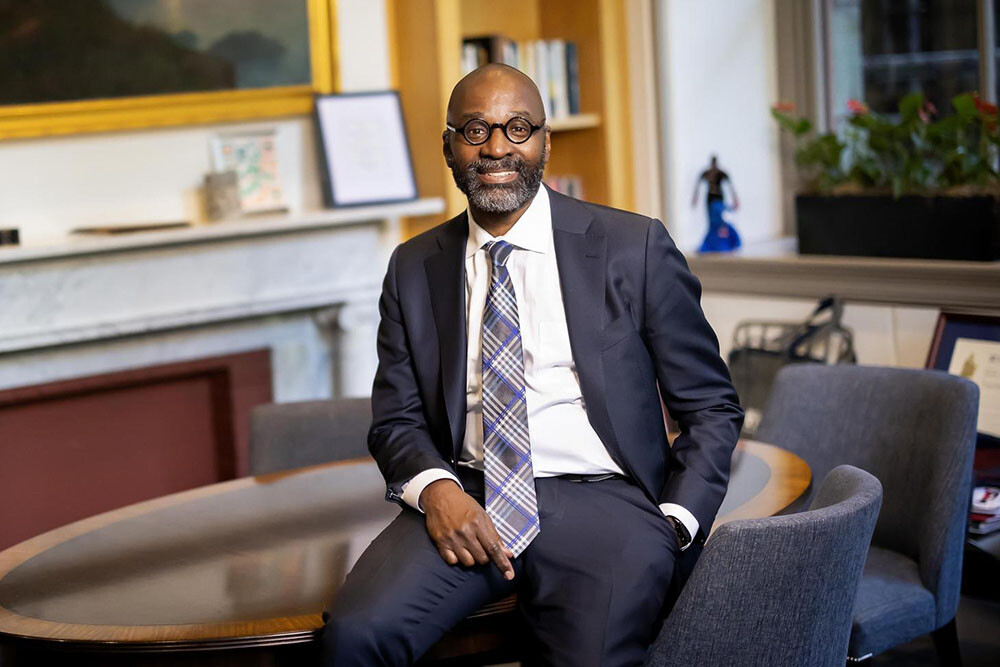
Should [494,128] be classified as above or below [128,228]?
above

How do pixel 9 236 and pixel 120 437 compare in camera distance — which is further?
pixel 120 437

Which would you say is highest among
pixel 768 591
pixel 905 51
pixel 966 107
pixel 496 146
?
pixel 905 51

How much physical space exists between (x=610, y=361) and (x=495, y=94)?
51cm

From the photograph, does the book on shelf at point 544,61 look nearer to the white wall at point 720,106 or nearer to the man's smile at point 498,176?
the white wall at point 720,106

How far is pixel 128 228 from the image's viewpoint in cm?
377

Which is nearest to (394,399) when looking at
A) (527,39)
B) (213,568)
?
(213,568)

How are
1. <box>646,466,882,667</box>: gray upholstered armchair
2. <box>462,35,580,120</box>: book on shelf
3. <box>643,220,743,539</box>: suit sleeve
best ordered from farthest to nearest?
<box>462,35,580,120</box>: book on shelf
<box>643,220,743,539</box>: suit sleeve
<box>646,466,882,667</box>: gray upholstered armchair

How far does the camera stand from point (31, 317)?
364 cm

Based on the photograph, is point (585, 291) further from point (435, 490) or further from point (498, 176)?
point (435, 490)

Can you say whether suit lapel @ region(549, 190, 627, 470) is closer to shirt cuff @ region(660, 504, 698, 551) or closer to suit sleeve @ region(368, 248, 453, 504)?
shirt cuff @ region(660, 504, 698, 551)

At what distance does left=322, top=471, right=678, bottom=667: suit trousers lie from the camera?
184cm

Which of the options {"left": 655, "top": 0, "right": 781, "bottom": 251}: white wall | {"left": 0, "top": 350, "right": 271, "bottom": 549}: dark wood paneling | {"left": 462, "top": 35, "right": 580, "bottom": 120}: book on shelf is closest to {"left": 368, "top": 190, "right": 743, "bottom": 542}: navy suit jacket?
{"left": 0, "top": 350, "right": 271, "bottom": 549}: dark wood paneling

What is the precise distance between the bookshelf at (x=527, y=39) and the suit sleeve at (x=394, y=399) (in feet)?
6.79

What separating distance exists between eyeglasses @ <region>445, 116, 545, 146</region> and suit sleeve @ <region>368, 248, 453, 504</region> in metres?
0.31
